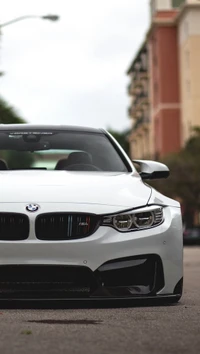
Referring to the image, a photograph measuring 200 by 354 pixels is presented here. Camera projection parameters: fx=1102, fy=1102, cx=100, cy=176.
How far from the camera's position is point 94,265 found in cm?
792

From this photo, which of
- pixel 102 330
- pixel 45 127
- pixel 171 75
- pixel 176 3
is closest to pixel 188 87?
pixel 171 75

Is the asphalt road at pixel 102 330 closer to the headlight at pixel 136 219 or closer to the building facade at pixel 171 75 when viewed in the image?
the headlight at pixel 136 219

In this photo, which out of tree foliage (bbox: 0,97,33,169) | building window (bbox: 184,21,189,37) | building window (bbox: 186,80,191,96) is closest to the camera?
tree foliage (bbox: 0,97,33,169)

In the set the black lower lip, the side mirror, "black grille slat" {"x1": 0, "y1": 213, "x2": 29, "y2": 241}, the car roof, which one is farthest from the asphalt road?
the car roof

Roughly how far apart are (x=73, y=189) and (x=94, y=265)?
628 mm

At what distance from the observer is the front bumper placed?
7852mm

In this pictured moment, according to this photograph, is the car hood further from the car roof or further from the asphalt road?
the car roof

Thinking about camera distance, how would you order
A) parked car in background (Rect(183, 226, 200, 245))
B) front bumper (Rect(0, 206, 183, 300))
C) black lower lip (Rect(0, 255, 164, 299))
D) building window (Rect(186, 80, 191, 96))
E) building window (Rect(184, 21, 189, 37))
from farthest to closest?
building window (Rect(186, 80, 191, 96)) → building window (Rect(184, 21, 189, 37)) → parked car in background (Rect(183, 226, 200, 245)) → black lower lip (Rect(0, 255, 164, 299)) → front bumper (Rect(0, 206, 183, 300))

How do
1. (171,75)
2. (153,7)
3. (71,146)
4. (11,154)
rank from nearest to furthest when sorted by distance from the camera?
(71,146)
(11,154)
(171,75)
(153,7)

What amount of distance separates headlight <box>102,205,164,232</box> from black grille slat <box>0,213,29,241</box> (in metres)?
0.57

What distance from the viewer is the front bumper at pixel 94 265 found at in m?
7.85

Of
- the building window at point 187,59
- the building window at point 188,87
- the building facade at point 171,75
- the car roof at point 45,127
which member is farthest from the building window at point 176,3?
the car roof at point 45,127

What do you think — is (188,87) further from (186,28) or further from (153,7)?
(153,7)

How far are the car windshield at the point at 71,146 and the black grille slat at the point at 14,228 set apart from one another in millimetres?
1437
